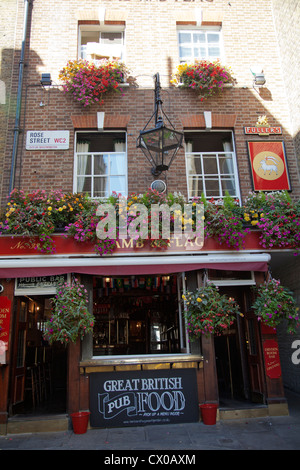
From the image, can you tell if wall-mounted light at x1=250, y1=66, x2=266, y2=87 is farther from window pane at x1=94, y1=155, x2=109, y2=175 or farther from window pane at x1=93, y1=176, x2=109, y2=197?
window pane at x1=93, y1=176, x2=109, y2=197

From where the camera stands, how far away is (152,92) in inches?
352

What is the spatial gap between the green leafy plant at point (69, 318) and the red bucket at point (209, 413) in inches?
99.0

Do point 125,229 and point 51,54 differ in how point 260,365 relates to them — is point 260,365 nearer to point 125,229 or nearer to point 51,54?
point 125,229

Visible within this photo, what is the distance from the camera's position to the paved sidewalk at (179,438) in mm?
5531

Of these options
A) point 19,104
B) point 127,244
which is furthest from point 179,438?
point 19,104

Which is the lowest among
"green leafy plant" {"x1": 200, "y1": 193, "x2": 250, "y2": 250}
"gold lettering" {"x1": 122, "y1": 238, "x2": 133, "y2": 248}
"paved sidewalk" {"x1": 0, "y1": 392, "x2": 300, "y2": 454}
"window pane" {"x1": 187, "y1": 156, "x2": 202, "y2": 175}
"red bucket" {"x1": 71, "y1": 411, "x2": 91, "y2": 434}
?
"paved sidewalk" {"x1": 0, "y1": 392, "x2": 300, "y2": 454}

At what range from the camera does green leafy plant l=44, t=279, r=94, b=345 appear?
6508mm

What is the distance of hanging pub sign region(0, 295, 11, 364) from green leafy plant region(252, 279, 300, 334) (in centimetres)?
473

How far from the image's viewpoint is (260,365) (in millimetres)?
7316

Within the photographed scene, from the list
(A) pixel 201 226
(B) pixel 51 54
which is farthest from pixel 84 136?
(A) pixel 201 226

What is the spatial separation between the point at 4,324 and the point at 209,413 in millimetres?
Result: 4138

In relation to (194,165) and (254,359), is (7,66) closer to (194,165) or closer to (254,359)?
(194,165)

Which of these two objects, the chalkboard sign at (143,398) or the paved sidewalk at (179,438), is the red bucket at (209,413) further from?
the chalkboard sign at (143,398)

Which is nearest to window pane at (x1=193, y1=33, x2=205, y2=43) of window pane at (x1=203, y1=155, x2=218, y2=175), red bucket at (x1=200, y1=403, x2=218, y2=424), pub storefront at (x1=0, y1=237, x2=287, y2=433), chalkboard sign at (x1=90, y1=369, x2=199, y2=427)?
window pane at (x1=203, y1=155, x2=218, y2=175)
